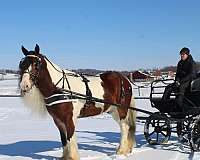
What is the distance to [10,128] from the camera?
13625mm

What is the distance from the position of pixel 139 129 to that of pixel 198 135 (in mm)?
4277

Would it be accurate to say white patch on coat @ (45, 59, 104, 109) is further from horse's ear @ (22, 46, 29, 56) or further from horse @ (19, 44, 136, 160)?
horse's ear @ (22, 46, 29, 56)

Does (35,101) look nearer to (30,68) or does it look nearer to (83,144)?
(30,68)

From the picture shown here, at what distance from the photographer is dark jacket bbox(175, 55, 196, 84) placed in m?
9.10

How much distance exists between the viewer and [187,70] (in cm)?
919

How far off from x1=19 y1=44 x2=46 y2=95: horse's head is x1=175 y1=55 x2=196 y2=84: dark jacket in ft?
10.7

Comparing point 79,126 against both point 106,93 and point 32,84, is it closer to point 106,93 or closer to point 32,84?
point 106,93

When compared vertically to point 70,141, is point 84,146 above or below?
below

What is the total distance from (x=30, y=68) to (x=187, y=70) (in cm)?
363

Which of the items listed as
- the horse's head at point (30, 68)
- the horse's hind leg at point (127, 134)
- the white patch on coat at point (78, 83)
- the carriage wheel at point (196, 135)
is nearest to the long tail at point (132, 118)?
the horse's hind leg at point (127, 134)

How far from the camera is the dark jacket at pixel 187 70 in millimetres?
9102

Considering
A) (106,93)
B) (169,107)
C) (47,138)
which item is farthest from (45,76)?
(47,138)

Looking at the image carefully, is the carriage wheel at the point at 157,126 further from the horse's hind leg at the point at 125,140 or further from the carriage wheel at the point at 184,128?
the horse's hind leg at the point at 125,140

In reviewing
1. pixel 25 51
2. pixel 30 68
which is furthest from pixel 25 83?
pixel 25 51
